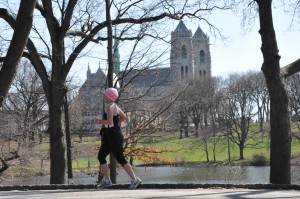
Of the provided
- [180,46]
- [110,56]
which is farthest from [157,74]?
[110,56]

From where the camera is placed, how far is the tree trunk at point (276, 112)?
10.5 meters

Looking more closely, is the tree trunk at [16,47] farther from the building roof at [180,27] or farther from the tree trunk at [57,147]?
the building roof at [180,27]

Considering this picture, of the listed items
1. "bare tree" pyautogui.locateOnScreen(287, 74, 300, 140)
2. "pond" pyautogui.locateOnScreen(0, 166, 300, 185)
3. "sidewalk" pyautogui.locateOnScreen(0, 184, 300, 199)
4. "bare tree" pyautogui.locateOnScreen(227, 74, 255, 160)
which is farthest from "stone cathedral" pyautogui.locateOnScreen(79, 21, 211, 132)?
"bare tree" pyautogui.locateOnScreen(227, 74, 255, 160)

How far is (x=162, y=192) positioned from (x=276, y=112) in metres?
3.46

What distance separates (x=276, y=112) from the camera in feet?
34.5

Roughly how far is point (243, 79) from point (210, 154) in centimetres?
1256

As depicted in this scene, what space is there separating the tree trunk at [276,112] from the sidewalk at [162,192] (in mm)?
1407

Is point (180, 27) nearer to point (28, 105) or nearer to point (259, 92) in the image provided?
point (28, 105)

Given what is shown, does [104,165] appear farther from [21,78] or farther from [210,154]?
[210,154]

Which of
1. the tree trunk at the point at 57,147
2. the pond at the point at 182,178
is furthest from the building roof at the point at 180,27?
the tree trunk at the point at 57,147

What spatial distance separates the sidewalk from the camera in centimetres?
765

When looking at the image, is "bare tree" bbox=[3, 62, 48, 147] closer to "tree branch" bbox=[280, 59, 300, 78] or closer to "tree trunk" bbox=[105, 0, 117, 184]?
"tree trunk" bbox=[105, 0, 117, 184]

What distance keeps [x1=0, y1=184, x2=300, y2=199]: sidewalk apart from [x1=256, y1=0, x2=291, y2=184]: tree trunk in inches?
55.4

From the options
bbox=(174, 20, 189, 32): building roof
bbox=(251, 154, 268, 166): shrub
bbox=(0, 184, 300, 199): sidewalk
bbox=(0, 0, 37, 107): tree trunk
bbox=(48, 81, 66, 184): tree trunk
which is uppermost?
bbox=(174, 20, 189, 32): building roof
